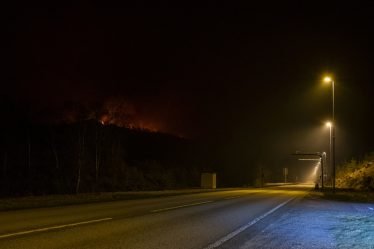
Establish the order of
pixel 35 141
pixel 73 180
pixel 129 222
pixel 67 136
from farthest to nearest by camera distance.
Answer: pixel 35 141 → pixel 67 136 → pixel 73 180 → pixel 129 222

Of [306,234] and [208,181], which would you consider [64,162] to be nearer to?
[208,181]

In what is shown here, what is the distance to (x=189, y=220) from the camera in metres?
17.9

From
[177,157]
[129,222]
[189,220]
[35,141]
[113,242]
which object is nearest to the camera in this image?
[113,242]

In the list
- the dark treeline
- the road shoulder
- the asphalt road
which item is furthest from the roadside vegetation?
the asphalt road

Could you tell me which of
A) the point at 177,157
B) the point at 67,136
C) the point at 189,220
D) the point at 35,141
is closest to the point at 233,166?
the point at 177,157

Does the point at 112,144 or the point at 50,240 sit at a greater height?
the point at 112,144

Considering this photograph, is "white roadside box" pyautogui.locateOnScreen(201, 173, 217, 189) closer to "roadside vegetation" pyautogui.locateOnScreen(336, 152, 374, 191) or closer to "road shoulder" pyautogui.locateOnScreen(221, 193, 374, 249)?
"roadside vegetation" pyautogui.locateOnScreen(336, 152, 374, 191)

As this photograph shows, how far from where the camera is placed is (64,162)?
2448 inches

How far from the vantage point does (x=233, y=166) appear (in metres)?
143

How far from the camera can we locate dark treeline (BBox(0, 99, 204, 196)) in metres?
49.9

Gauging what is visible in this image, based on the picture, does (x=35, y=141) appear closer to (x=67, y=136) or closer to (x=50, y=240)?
(x=67, y=136)

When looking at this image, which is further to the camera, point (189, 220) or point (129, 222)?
point (189, 220)

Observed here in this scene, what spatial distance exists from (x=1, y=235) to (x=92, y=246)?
2729 millimetres

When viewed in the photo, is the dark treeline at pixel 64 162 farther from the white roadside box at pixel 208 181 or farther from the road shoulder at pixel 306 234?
the road shoulder at pixel 306 234
